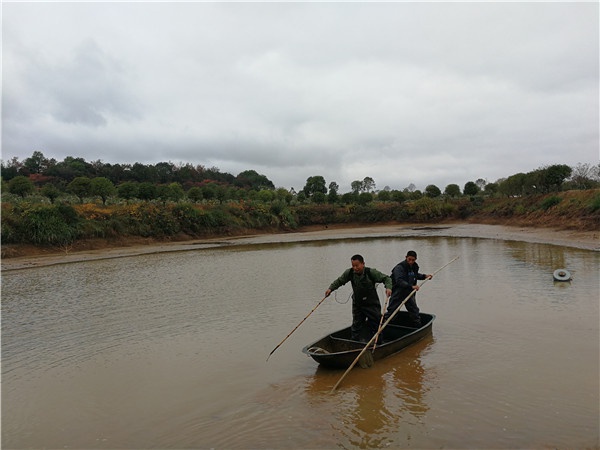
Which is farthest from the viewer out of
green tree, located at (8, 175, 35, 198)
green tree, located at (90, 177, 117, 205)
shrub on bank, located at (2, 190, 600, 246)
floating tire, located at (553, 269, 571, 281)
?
green tree, located at (90, 177, 117, 205)

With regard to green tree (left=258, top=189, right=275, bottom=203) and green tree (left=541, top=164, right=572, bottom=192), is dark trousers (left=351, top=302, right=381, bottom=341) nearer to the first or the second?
green tree (left=541, top=164, right=572, bottom=192)

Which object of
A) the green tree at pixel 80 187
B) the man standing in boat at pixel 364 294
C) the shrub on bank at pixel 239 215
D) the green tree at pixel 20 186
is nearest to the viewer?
the man standing in boat at pixel 364 294

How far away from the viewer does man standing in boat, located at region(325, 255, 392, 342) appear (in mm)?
7402

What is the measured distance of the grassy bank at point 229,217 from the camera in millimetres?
27297

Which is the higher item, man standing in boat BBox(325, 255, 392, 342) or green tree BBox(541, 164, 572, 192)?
green tree BBox(541, 164, 572, 192)

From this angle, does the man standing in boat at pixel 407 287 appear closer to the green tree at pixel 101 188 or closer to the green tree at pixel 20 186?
the green tree at pixel 20 186

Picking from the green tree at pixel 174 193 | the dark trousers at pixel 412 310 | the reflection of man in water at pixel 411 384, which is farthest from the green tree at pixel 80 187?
the reflection of man in water at pixel 411 384

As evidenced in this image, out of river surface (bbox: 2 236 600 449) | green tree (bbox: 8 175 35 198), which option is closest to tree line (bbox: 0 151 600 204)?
green tree (bbox: 8 175 35 198)

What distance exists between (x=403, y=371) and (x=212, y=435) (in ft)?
10.4

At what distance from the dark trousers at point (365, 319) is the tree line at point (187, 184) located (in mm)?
33432

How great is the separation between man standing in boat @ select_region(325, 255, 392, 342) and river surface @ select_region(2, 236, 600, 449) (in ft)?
2.35

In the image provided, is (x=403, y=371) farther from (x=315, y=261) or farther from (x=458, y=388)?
(x=315, y=261)

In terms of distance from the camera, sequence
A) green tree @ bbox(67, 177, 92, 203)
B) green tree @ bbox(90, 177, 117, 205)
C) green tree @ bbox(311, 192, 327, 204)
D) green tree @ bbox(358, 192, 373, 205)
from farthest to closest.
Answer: green tree @ bbox(311, 192, 327, 204), green tree @ bbox(358, 192, 373, 205), green tree @ bbox(90, 177, 117, 205), green tree @ bbox(67, 177, 92, 203)

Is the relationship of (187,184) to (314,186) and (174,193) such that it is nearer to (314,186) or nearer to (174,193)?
(314,186)
